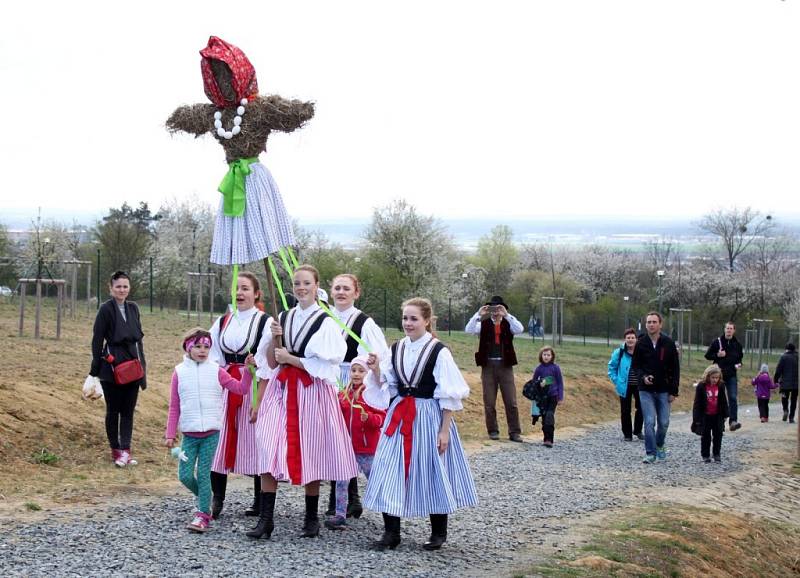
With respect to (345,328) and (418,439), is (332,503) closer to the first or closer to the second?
(418,439)

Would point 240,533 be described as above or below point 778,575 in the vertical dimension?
above

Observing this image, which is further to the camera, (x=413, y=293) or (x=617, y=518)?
(x=413, y=293)

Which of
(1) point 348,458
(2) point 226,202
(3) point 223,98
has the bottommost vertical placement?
(1) point 348,458

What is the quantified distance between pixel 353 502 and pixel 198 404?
1.64 metres

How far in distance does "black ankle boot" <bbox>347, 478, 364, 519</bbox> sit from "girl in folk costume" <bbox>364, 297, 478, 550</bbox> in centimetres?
96

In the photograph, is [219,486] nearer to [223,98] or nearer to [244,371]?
[244,371]

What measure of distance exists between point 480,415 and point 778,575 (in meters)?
10.3

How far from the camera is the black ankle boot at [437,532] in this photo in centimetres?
830

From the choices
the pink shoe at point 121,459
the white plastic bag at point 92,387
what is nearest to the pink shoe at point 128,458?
the pink shoe at point 121,459

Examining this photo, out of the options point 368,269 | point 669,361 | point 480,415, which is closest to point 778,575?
point 669,361

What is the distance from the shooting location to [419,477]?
812 centimetres

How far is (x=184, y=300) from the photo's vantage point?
5022cm

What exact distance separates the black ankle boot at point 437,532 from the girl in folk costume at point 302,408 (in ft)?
2.35

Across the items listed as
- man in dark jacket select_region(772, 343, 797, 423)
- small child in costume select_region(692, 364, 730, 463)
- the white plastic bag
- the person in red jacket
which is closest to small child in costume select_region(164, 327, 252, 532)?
the person in red jacket
